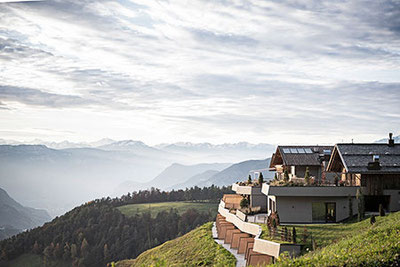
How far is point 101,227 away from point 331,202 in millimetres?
92601

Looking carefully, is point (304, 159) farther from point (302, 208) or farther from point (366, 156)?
point (302, 208)

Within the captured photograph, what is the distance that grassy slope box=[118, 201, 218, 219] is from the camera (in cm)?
11750

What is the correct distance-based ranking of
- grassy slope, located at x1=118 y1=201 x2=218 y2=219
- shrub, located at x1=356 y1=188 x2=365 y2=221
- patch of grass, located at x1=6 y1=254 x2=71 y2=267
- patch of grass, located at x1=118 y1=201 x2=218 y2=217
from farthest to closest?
grassy slope, located at x1=118 y1=201 x2=218 y2=219
patch of grass, located at x1=118 y1=201 x2=218 y2=217
patch of grass, located at x1=6 y1=254 x2=71 y2=267
shrub, located at x1=356 y1=188 x2=365 y2=221

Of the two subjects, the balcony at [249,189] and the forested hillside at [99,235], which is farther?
the forested hillside at [99,235]

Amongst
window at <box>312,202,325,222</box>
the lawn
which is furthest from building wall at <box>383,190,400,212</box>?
window at <box>312,202,325,222</box>

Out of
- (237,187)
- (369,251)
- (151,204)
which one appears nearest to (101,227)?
(151,204)

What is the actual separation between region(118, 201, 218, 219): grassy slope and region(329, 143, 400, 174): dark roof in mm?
84838

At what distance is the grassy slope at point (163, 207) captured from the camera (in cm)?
11750

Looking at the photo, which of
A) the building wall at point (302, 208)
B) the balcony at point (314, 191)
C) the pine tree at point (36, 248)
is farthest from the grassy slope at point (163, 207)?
the balcony at point (314, 191)

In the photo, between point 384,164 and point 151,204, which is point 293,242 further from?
point 151,204

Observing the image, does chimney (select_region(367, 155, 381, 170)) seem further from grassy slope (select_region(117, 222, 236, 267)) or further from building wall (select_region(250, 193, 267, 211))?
grassy slope (select_region(117, 222, 236, 267))

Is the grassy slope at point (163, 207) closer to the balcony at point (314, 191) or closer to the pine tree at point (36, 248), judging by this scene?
the pine tree at point (36, 248)

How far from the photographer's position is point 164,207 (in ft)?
404

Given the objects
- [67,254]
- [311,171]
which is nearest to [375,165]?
[311,171]
